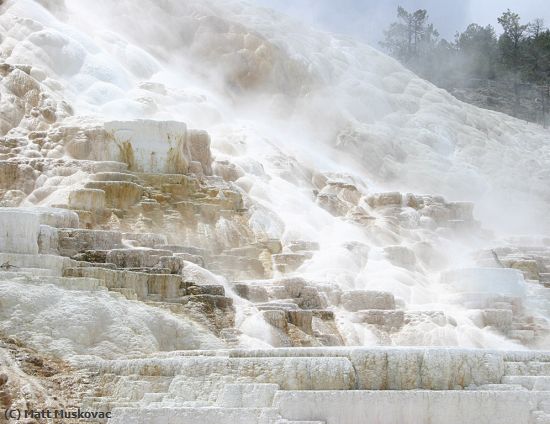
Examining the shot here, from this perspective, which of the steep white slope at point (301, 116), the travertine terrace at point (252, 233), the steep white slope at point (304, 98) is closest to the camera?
the travertine terrace at point (252, 233)

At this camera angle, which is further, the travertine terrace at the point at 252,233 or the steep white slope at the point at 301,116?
the steep white slope at the point at 301,116

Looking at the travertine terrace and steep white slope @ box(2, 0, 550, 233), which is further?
steep white slope @ box(2, 0, 550, 233)

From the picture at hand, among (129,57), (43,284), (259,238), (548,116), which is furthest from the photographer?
(548,116)

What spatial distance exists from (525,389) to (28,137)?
16384mm

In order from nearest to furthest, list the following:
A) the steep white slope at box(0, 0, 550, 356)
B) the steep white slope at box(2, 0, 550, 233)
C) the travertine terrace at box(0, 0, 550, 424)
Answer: the travertine terrace at box(0, 0, 550, 424) < the steep white slope at box(0, 0, 550, 356) < the steep white slope at box(2, 0, 550, 233)

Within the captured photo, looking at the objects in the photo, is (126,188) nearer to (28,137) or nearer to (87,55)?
(28,137)

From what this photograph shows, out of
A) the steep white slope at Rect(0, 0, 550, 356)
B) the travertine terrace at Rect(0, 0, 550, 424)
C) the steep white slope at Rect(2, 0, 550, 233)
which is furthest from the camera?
the steep white slope at Rect(2, 0, 550, 233)

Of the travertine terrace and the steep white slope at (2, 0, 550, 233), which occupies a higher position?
the steep white slope at (2, 0, 550, 233)

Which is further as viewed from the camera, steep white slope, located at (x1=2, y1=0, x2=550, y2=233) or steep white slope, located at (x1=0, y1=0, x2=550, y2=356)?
steep white slope, located at (x1=2, y1=0, x2=550, y2=233)

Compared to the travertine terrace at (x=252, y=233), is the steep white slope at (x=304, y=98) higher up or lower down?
higher up

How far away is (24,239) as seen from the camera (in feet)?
46.1

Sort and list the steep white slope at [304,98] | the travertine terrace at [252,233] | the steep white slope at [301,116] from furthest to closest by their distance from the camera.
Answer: the steep white slope at [304,98] → the steep white slope at [301,116] → the travertine terrace at [252,233]

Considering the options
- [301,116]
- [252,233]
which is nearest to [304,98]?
[301,116]

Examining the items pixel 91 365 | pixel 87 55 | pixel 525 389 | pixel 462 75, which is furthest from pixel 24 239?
pixel 462 75
